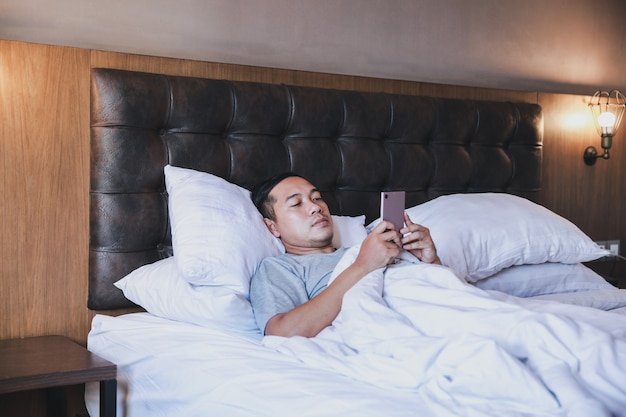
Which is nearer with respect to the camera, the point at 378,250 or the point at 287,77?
the point at 378,250

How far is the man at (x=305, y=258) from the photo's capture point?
6.51ft

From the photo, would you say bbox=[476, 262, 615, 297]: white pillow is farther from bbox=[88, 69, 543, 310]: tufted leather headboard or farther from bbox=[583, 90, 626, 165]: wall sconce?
bbox=[583, 90, 626, 165]: wall sconce

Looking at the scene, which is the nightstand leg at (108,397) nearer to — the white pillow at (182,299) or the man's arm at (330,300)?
the white pillow at (182,299)

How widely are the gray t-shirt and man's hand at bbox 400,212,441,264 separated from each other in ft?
0.68

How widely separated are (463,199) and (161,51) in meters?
1.14

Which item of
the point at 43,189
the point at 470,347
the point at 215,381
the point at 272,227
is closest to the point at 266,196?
the point at 272,227

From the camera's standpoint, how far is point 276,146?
8.75ft

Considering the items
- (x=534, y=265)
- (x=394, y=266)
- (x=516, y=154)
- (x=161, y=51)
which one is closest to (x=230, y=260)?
(x=394, y=266)

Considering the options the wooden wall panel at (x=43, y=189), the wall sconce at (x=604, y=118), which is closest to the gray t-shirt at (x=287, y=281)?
the wooden wall panel at (x=43, y=189)

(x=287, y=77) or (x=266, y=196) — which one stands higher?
(x=287, y=77)

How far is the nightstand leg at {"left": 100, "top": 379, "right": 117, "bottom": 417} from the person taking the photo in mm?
2043

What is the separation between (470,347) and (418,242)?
753 millimetres

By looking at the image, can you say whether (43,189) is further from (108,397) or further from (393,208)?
(393,208)

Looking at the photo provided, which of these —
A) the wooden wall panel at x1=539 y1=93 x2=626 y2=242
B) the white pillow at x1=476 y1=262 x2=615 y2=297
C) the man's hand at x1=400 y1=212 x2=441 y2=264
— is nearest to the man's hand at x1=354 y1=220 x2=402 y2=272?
the man's hand at x1=400 y1=212 x2=441 y2=264
